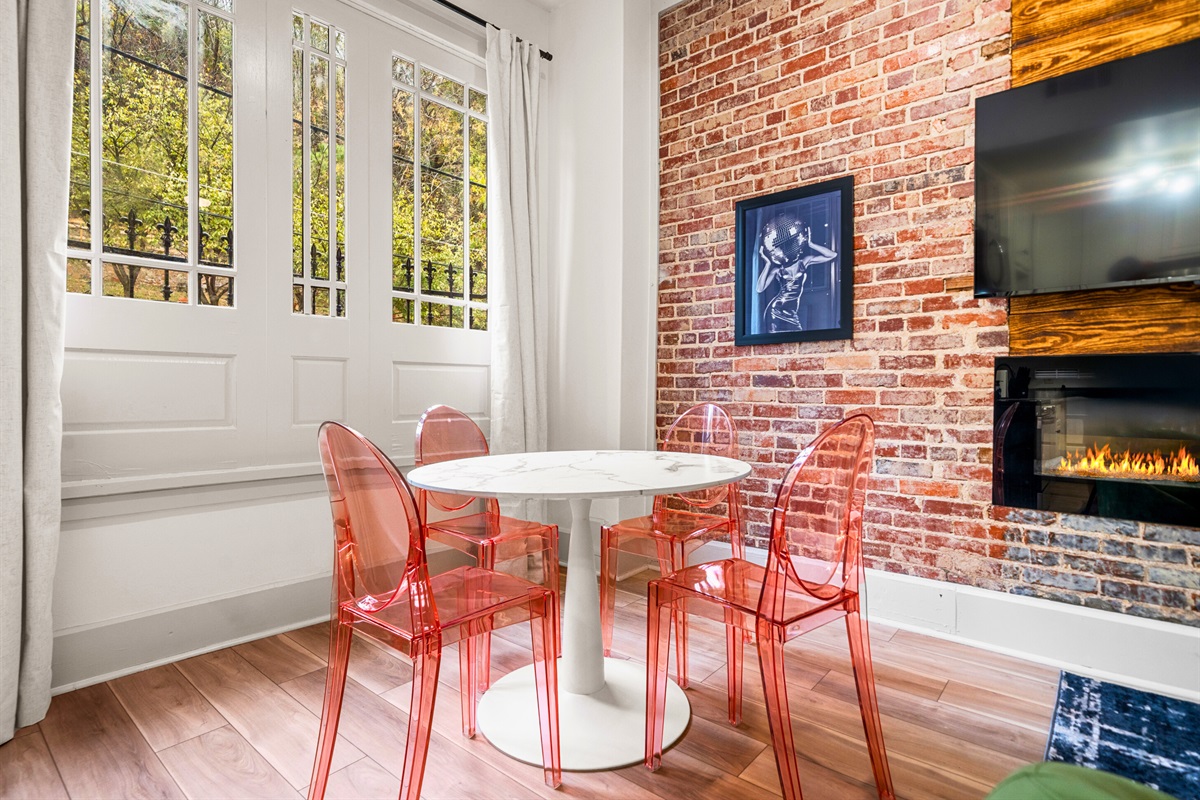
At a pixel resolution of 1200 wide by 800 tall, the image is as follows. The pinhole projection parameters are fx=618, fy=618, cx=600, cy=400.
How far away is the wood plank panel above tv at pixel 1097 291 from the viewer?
2.02 metres

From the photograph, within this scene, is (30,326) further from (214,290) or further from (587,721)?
(587,721)

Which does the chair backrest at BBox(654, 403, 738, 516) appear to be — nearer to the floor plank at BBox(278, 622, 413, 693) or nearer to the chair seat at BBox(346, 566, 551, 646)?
the chair seat at BBox(346, 566, 551, 646)

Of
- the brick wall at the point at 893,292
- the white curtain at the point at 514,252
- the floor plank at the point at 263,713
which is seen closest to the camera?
the floor plank at the point at 263,713

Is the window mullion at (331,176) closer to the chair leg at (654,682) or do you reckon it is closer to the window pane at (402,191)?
the window pane at (402,191)

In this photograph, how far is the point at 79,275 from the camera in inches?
81.7

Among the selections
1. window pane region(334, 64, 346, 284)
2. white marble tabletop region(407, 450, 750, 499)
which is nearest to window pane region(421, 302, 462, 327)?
window pane region(334, 64, 346, 284)

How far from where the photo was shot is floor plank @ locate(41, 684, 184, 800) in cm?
155

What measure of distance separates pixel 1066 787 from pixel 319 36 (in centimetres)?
332

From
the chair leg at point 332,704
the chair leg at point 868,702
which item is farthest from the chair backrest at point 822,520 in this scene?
the chair leg at point 332,704

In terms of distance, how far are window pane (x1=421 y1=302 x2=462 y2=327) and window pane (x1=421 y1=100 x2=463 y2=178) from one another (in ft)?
2.32

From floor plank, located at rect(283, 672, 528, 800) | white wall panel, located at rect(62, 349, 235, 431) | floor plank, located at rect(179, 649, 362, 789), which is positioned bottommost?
floor plank, located at rect(283, 672, 528, 800)

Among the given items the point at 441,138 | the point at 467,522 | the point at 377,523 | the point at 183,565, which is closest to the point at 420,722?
the point at 377,523

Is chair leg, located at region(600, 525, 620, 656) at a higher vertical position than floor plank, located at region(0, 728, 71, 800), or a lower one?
higher

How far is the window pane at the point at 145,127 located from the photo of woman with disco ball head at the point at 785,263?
8.11 ft
